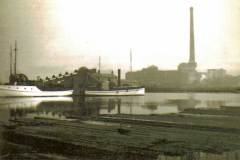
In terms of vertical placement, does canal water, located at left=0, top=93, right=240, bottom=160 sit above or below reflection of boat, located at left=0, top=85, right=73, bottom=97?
below

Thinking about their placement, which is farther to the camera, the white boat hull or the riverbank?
the white boat hull

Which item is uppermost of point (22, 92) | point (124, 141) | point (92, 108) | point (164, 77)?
point (164, 77)

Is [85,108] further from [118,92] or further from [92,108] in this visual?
[118,92]

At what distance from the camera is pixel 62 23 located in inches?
540

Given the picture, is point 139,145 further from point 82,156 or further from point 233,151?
point 233,151

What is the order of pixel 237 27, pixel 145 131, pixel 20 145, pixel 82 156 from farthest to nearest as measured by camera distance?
pixel 237 27
pixel 145 131
pixel 20 145
pixel 82 156

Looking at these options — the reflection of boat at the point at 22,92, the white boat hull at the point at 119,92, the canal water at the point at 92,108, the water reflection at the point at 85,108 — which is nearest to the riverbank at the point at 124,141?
the canal water at the point at 92,108

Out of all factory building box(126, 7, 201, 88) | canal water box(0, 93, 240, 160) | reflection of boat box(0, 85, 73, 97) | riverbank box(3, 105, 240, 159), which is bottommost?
riverbank box(3, 105, 240, 159)

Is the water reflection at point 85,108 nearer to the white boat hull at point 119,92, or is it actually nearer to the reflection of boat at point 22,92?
the reflection of boat at point 22,92

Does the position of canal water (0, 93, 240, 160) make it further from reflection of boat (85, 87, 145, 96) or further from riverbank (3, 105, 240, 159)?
reflection of boat (85, 87, 145, 96)

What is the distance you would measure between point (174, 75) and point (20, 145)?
60559 mm

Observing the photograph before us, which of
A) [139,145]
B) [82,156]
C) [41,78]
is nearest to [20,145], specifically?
[82,156]

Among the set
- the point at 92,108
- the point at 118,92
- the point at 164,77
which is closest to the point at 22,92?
the point at 118,92

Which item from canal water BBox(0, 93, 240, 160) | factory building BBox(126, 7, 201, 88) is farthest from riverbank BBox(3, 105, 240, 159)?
factory building BBox(126, 7, 201, 88)
